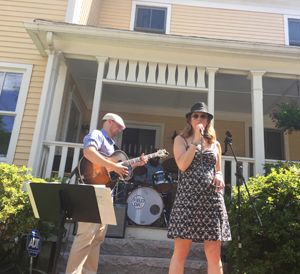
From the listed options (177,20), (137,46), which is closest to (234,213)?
(137,46)

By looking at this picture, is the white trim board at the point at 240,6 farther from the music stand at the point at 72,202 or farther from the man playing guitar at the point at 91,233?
the music stand at the point at 72,202

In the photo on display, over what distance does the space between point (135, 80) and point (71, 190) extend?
3608 millimetres

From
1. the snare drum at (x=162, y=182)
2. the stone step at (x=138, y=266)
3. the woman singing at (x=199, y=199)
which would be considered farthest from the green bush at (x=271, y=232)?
the snare drum at (x=162, y=182)

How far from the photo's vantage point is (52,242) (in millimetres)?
4262

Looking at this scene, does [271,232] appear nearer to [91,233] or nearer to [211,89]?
[91,233]

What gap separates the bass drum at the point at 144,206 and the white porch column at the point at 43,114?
60.6 inches

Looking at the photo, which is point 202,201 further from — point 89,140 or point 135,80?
point 135,80

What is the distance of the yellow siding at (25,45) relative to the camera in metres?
6.27

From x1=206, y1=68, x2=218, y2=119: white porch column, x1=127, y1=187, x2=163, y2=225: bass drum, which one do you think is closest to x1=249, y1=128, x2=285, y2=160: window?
x1=206, y1=68, x2=218, y2=119: white porch column

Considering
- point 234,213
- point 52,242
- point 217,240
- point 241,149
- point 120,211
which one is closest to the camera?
point 217,240

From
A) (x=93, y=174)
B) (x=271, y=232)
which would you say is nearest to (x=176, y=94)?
(x=271, y=232)

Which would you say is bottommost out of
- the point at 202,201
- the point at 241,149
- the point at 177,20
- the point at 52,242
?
the point at 52,242

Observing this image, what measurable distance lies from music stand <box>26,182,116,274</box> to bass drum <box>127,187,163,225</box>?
2.68 meters

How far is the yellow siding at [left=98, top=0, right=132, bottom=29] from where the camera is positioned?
8914 millimetres
